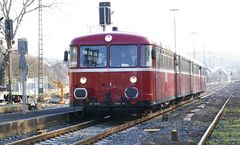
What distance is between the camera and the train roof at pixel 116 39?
18000 millimetres

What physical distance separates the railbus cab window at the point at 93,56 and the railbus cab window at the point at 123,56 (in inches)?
10.7

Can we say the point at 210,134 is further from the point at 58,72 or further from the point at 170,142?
the point at 58,72

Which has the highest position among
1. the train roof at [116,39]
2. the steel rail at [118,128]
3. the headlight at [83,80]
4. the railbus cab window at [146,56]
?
the train roof at [116,39]

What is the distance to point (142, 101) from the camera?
1772 cm

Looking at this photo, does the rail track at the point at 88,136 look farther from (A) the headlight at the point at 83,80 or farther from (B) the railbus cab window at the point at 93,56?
(B) the railbus cab window at the point at 93,56

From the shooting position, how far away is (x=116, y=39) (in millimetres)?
18094

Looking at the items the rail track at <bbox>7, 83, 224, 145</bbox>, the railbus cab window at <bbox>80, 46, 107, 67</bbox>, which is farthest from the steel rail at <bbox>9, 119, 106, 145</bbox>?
the railbus cab window at <bbox>80, 46, 107, 67</bbox>

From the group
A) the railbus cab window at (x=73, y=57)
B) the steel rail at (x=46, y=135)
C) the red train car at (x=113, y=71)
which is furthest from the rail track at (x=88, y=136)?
the railbus cab window at (x=73, y=57)

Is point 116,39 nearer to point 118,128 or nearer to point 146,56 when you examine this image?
point 146,56

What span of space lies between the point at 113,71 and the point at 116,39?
3.68ft

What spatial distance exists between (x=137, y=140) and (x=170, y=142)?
1.04 m

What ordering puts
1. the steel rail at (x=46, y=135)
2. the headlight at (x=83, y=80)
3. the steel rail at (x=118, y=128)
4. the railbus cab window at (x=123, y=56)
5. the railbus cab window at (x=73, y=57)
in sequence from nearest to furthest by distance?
the steel rail at (x=46, y=135) → the steel rail at (x=118, y=128) → the railbus cab window at (x=123, y=56) → the headlight at (x=83, y=80) → the railbus cab window at (x=73, y=57)

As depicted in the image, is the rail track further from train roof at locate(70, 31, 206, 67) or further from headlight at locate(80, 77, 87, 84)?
train roof at locate(70, 31, 206, 67)

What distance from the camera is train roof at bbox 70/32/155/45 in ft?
59.1
